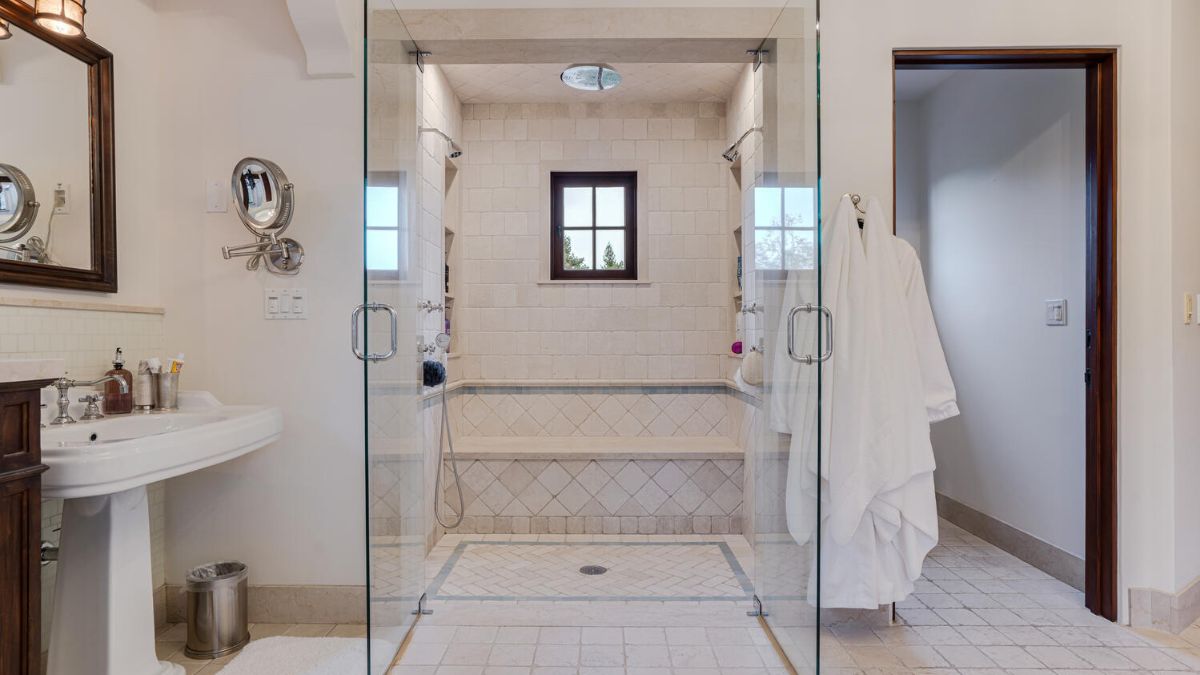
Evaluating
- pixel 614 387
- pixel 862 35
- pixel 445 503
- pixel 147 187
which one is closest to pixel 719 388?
pixel 614 387

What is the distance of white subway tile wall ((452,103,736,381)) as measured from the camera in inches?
168

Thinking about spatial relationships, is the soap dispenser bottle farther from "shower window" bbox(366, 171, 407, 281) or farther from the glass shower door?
"shower window" bbox(366, 171, 407, 281)

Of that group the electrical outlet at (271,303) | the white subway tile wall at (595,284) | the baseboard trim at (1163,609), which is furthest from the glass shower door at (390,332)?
the baseboard trim at (1163,609)

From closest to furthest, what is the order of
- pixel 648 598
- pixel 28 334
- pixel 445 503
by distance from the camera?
pixel 28 334 → pixel 648 598 → pixel 445 503

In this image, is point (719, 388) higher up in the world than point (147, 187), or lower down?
lower down

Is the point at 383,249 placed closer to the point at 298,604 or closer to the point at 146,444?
the point at 146,444

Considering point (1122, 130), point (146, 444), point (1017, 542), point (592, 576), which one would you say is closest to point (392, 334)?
point (146, 444)

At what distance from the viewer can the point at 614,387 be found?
4.27m

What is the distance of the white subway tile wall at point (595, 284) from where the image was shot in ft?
14.0

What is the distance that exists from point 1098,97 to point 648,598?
243 cm

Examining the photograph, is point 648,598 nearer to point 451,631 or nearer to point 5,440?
point 451,631

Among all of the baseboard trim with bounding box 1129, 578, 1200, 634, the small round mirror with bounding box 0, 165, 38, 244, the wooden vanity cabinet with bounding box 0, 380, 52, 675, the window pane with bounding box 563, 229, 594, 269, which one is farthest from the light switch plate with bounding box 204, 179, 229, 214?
the baseboard trim with bounding box 1129, 578, 1200, 634

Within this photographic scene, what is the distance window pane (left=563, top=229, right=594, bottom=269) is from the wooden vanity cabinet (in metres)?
3.19

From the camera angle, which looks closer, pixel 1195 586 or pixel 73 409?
pixel 73 409
